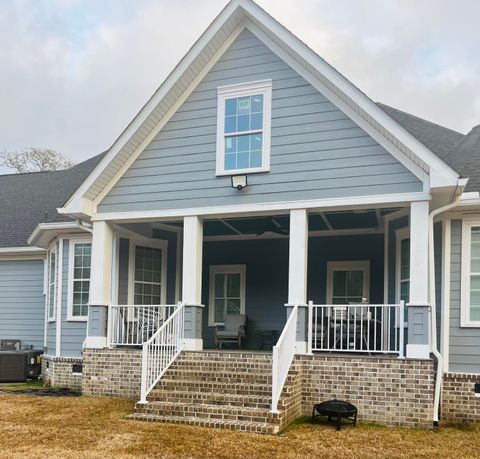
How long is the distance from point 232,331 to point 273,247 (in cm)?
212

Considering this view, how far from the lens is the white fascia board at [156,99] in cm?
983

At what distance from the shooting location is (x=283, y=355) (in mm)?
8289

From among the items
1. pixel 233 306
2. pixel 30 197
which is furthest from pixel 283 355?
pixel 30 197

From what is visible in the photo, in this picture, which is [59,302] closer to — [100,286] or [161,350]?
[100,286]

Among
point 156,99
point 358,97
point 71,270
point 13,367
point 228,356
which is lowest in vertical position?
point 13,367

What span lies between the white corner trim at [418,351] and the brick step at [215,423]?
230cm

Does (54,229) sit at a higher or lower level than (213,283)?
higher

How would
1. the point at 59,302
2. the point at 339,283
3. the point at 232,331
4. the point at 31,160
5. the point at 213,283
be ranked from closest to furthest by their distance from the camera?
the point at 232,331 → the point at 339,283 → the point at 59,302 → the point at 213,283 → the point at 31,160

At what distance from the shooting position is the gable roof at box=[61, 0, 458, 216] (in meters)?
8.65


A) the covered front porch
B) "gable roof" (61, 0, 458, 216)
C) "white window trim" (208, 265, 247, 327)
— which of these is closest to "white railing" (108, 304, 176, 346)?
the covered front porch

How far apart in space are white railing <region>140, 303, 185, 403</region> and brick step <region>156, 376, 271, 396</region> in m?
0.18

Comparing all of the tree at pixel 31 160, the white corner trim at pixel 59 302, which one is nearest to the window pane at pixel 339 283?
the white corner trim at pixel 59 302

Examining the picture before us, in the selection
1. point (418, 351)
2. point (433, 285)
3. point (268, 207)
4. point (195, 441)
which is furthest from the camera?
point (268, 207)

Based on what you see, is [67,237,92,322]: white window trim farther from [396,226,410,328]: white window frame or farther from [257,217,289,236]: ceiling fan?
[396,226,410,328]: white window frame
